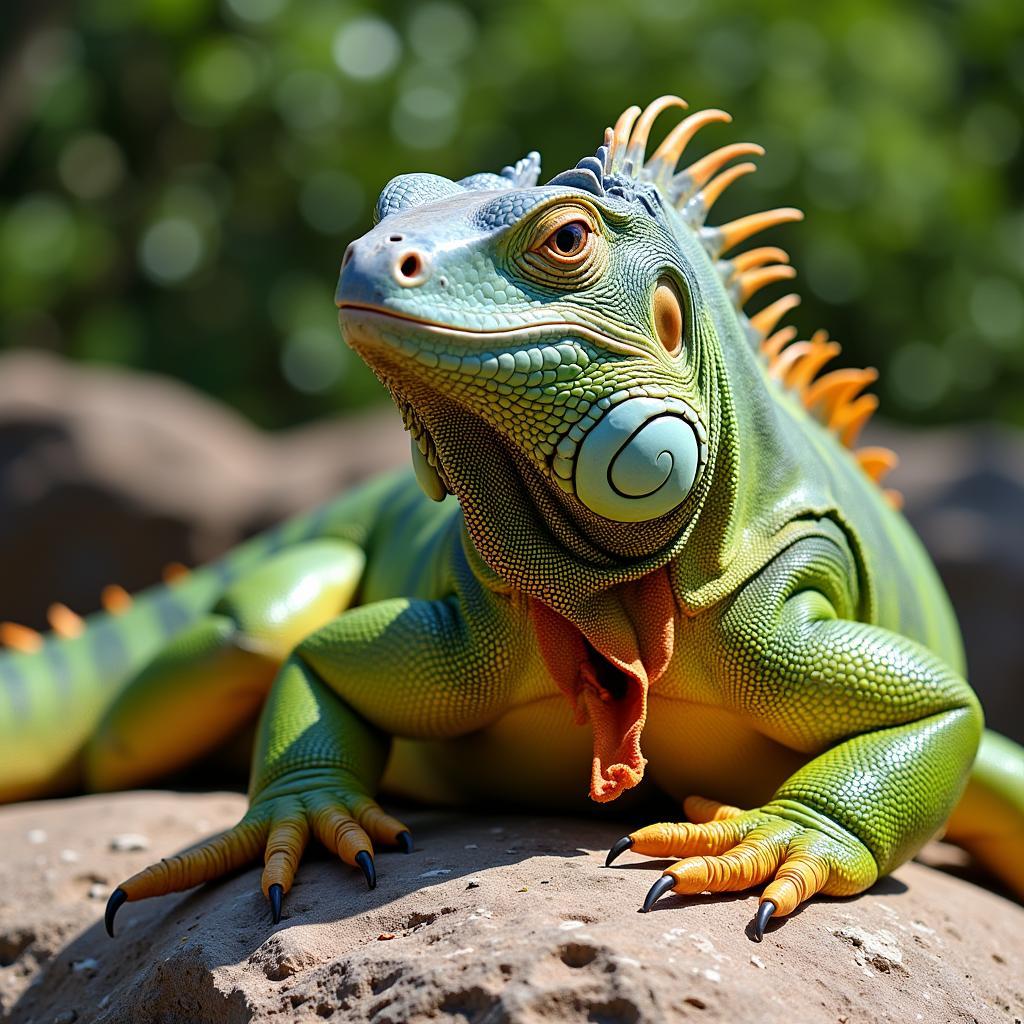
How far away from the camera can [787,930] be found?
3260 mm

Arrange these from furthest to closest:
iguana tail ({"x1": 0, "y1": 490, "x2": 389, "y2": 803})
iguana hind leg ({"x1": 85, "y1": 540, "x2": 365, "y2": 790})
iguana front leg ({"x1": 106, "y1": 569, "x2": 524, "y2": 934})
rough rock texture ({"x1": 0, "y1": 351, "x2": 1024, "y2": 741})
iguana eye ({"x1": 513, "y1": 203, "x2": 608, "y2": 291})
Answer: rough rock texture ({"x1": 0, "y1": 351, "x2": 1024, "y2": 741}), iguana tail ({"x1": 0, "y1": 490, "x2": 389, "y2": 803}), iguana hind leg ({"x1": 85, "y1": 540, "x2": 365, "y2": 790}), iguana front leg ({"x1": 106, "y1": 569, "x2": 524, "y2": 934}), iguana eye ({"x1": 513, "y1": 203, "x2": 608, "y2": 291})

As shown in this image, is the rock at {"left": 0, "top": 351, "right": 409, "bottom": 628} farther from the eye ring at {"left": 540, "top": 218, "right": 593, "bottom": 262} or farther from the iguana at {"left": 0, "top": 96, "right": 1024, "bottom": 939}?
the eye ring at {"left": 540, "top": 218, "right": 593, "bottom": 262}

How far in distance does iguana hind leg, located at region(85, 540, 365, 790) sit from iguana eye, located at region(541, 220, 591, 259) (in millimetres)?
1997

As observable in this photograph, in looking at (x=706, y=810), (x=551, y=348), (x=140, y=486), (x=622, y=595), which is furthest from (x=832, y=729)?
(x=140, y=486)

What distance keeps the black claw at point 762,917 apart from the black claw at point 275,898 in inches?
42.6

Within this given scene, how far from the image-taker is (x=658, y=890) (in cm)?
316

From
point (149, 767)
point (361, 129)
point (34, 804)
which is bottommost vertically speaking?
point (34, 804)

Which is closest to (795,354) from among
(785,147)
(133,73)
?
(785,147)

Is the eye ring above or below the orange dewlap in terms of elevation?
above

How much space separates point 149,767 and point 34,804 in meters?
0.54

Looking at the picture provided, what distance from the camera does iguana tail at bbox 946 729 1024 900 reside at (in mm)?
4457

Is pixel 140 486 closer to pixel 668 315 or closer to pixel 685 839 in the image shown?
pixel 668 315

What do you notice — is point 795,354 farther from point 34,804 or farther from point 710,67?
point 710,67

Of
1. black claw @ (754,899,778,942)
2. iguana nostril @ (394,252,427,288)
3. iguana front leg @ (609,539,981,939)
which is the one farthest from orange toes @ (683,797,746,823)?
iguana nostril @ (394,252,427,288)
